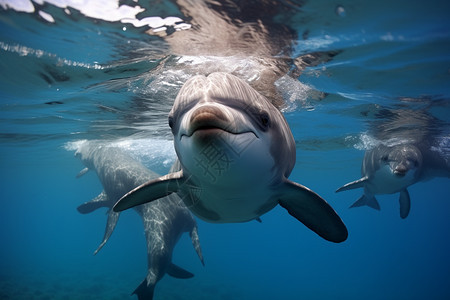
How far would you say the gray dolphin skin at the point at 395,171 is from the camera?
10.9 metres

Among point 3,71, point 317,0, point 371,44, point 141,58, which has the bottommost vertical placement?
point 3,71

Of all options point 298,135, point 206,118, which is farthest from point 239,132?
point 298,135

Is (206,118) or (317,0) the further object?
(317,0)

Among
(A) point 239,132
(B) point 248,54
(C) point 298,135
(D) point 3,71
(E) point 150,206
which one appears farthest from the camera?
(C) point 298,135

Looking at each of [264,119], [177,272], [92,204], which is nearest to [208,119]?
[264,119]

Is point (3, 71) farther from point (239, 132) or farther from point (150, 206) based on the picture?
point (239, 132)

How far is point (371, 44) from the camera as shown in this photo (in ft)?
23.0

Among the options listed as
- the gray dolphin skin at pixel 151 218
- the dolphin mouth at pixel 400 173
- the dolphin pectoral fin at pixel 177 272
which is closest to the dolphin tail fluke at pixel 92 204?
the gray dolphin skin at pixel 151 218

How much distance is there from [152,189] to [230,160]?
6.52 feet

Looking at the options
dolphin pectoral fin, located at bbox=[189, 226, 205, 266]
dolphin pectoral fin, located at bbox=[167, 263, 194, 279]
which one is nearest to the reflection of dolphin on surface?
dolphin pectoral fin, located at bbox=[189, 226, 205, 266]

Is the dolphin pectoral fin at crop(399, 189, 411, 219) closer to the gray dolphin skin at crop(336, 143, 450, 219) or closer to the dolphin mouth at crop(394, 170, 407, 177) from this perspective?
the gray dolphin skin at crop(336, 143, 450, 219)

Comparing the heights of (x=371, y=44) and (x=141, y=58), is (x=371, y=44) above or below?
above

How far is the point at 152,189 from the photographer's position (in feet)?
13.7

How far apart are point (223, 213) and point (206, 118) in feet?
7.96
